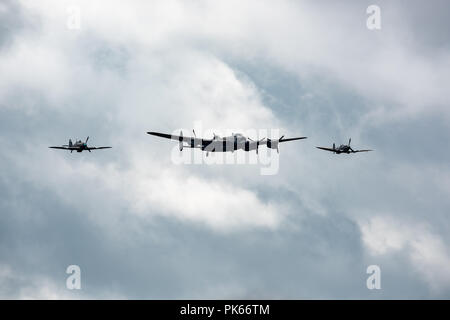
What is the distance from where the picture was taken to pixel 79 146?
160 meters

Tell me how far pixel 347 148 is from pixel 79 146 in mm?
65267
